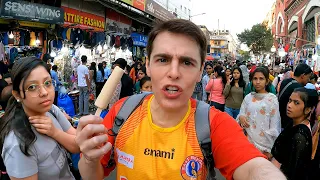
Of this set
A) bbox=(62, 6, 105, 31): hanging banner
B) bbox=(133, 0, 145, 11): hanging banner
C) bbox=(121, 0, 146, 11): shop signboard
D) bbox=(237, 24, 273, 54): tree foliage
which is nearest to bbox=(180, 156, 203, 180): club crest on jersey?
bbox=(62, 6, 105, 31): hanging banner

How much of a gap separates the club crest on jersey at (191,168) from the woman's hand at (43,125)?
3.45 ft

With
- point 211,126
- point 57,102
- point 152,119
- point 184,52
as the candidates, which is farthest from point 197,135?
point 57,102

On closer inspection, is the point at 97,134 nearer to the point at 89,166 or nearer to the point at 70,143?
the point at 89,166

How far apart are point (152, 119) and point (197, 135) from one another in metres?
0.30

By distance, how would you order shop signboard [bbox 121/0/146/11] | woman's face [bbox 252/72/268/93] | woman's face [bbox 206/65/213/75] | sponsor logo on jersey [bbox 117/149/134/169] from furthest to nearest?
shop signboard [bbox 121/0/146/11] → woman's face [bbox 206/65/213/75] → woman's face [bbox 252/72/268/93] → sponsor logo on jersey [bbox 117/149/134/169]

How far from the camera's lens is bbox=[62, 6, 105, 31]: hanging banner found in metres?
12.6

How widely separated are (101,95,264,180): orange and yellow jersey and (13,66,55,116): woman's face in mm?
721

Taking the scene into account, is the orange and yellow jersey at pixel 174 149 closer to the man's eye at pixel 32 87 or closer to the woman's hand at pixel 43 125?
the woman's hand at pixel 43 125

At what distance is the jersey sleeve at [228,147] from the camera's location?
1465 millimetres

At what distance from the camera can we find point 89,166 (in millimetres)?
1500

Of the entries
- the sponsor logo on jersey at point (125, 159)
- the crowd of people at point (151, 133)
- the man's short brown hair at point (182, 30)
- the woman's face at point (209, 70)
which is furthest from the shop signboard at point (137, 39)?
the sponsor logo on jersey at point (125, 159)

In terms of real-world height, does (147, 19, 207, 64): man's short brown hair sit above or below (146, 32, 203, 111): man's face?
above

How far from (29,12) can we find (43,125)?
342 inches

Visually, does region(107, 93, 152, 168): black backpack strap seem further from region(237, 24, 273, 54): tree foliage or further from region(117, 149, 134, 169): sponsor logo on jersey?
region(237, 24, 273, 54): tree foliage
